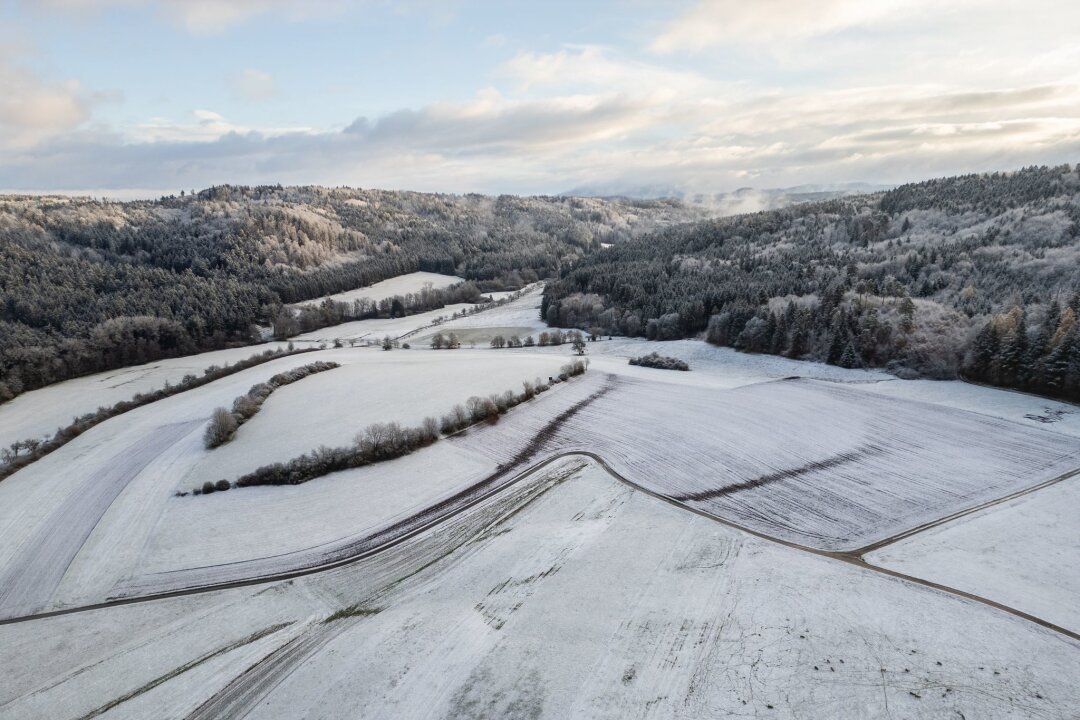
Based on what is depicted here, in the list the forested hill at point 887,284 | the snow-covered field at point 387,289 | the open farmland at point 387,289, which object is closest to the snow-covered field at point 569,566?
the forested hill at point 887,284

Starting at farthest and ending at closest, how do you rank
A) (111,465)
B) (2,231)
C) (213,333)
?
(2,231), (213,333), (111,465)

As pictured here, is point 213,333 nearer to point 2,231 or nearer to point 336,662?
point 2,231

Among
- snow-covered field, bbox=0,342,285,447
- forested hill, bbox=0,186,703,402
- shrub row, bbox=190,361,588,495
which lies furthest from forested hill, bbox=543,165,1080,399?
snow-covered field, bbox=0,342,285,447

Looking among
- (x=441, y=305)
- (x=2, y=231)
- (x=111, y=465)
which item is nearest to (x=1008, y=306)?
(x=111, y=465)

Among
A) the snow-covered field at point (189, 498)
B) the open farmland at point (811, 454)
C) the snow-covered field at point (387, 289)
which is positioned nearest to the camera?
the snow-covered field at point (189, 498)

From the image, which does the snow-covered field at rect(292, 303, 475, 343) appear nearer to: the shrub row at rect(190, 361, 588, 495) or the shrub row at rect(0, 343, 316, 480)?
the shrub row at rect(0, 343, 316, 480)

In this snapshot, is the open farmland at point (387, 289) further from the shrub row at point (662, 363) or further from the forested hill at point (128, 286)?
the shrub row at point (662, 363)
